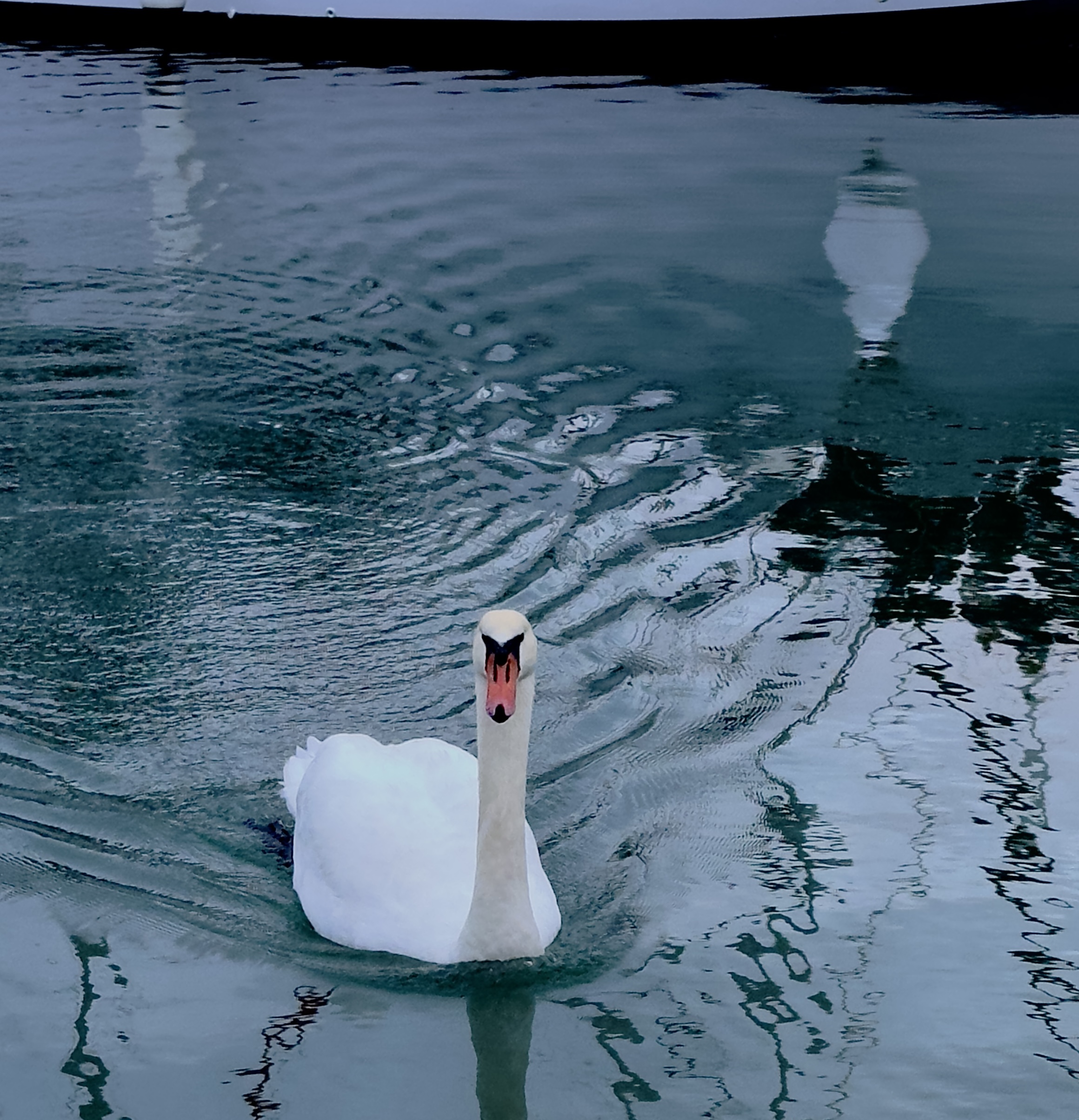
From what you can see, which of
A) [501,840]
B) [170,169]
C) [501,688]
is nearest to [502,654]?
[501,688]

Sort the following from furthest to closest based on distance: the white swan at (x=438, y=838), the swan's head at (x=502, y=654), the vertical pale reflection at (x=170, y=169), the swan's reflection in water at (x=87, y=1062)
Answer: the vertical pale reflection at (x=170, y=169) < the white swan at (x=438, y=838) < the swan's head at (x=502, y=654) < the swan's reflection in water at (x=87, y=1062)

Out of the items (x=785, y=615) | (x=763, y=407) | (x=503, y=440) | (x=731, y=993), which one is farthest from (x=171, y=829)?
(x=763, y=407)

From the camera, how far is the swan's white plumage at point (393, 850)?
5812 mm

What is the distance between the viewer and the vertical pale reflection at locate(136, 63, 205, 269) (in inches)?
587

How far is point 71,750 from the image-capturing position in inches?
281

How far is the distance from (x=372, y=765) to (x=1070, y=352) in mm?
7822

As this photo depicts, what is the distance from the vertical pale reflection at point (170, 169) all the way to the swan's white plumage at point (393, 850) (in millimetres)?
8719

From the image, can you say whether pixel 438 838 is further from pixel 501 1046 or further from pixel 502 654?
pixel 502 654

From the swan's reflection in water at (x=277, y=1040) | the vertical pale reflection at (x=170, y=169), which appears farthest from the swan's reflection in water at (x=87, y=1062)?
the vertical pale reflection at (x=170, y=169)

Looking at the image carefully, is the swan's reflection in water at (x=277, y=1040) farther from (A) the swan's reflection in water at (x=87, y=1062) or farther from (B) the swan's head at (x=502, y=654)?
(B) the swan's head at (x=502, y=654)

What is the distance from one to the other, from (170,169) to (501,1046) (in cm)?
1386

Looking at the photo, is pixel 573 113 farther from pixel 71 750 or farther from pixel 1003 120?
pixel 71 750

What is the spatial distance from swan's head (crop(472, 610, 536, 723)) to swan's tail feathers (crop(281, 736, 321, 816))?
157 cm

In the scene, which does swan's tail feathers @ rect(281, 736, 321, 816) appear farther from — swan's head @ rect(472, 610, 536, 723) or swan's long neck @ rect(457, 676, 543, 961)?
swan's head @ rect(472, 610, 536, 723)
